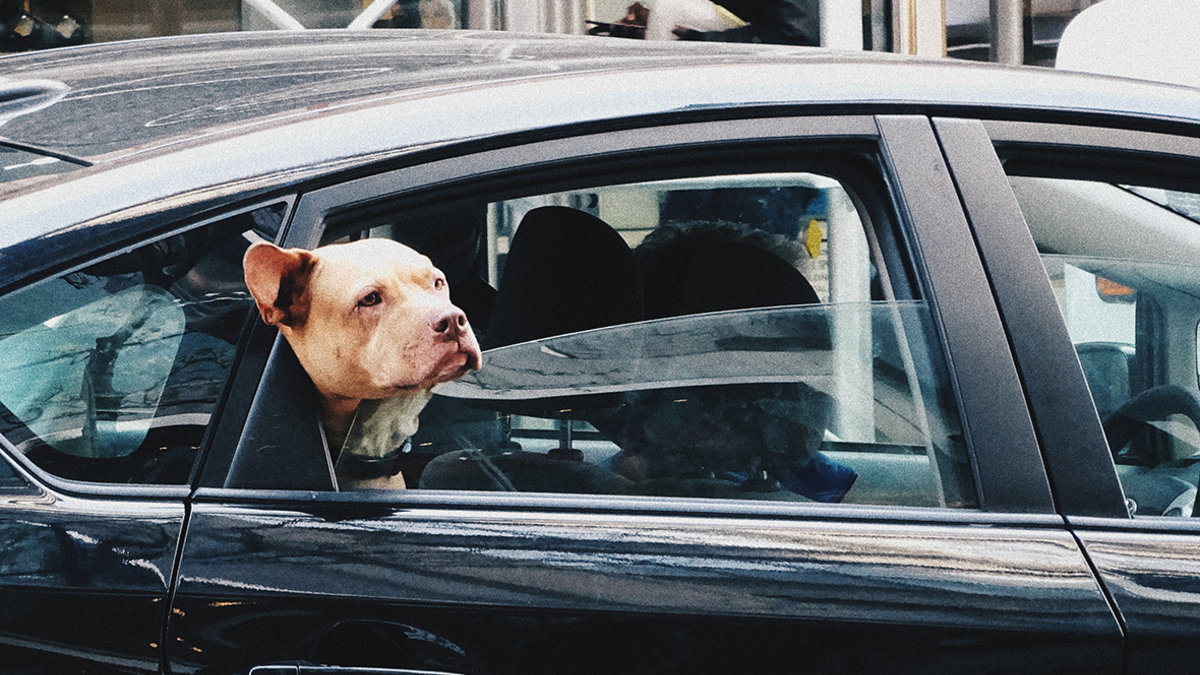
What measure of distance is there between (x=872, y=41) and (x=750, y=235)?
463 cm

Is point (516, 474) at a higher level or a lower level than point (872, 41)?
lower

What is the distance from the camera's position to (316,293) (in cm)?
119

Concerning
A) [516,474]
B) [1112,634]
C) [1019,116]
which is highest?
[1019,116]

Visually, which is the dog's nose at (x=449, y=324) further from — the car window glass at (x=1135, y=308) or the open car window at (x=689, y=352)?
the car window glass at (x=1135, y=308)

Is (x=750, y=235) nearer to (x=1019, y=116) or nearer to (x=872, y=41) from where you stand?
(x=1019, y=116)

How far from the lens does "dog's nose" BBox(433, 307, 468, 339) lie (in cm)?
120

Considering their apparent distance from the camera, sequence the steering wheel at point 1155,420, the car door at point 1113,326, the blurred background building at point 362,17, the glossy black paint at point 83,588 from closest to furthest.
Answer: the glossy black paint at point 83,588, the car door at point 1113,326, the steering wheel at point 1155,420, the blurred background building at point 362,17

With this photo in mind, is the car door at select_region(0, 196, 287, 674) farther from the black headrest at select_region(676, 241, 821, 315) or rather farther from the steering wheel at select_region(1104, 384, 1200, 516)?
the steering wheel at select_region(1104, 384, 1200, 516)

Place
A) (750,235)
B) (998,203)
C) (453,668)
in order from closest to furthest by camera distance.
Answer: (453,668)
(998,203)
(750,235)

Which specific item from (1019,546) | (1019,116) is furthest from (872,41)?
(1019,546)

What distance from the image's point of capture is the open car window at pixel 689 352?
1.27 meters

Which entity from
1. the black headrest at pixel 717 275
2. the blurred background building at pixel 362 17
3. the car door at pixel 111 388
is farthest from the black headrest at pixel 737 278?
the blurred background building at pixel 362 17

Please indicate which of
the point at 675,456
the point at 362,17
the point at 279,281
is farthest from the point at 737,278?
the point at 362,17

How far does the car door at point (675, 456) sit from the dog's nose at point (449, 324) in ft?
0.39
